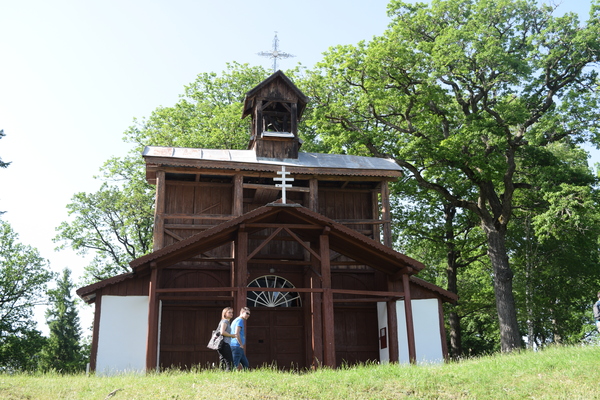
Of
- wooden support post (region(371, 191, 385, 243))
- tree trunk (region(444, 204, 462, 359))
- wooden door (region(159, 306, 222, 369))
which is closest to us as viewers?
wooden door (region(159, 306, 222, 369))

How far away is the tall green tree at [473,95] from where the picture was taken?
23.6 m

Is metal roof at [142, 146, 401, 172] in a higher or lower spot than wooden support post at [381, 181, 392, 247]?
higher

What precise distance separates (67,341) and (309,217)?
31238 millimetres

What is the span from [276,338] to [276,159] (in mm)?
6158

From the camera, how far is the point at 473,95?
25781 millimetres

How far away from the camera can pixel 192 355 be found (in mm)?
18469

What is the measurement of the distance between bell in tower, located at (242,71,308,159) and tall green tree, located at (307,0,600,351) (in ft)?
12.5

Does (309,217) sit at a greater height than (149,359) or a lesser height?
greater

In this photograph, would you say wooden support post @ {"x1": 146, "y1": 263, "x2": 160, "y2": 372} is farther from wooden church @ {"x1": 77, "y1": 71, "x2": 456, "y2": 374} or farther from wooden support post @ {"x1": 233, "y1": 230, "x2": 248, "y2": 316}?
wooden support post @ {"x1": 233, "y1": 230, "x2": 248, "y2": 316}

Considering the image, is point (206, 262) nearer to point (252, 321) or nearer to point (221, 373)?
point (252, 321)

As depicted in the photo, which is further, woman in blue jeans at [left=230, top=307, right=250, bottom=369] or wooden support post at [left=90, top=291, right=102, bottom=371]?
wooden support post at [left=90, top=291, right=102, bottom=371]

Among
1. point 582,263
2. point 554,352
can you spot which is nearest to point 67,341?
point 582,263

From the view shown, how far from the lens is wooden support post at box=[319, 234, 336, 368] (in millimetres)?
15422

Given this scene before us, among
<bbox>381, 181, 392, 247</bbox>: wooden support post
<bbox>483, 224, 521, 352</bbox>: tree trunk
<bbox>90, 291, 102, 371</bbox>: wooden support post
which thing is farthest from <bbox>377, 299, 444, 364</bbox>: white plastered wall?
<bbox>90, 291, 102, 371</bbox>: wooden support post
